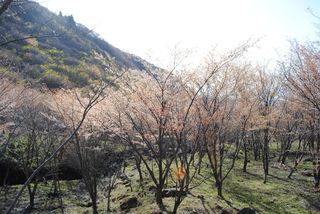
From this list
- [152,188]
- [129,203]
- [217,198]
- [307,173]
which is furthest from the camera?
[307,173]

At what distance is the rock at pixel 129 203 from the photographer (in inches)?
661

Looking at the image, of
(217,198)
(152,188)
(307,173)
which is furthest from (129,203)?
(307,173)

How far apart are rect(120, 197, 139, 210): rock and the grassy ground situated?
0.24 m

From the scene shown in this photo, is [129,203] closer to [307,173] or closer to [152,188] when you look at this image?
[152,188]

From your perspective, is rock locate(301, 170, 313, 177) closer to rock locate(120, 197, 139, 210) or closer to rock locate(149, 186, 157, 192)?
rock locate(149, 186, 157, 192)

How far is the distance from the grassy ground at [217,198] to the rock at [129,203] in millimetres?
238

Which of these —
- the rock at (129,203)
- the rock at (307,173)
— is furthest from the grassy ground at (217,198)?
the rock at (307,173)

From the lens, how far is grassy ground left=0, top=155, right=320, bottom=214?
16312 mm

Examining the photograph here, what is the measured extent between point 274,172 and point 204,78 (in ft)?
44.6

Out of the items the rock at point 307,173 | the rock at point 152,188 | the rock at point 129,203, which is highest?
the rock at point 307,173

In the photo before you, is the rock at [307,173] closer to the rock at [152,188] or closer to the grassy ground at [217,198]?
the grassy ground at [217,198]

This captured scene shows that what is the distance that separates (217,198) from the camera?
1730 centimetres

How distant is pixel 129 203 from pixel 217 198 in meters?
4.11

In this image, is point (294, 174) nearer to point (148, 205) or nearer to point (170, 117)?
point (148, 205)
